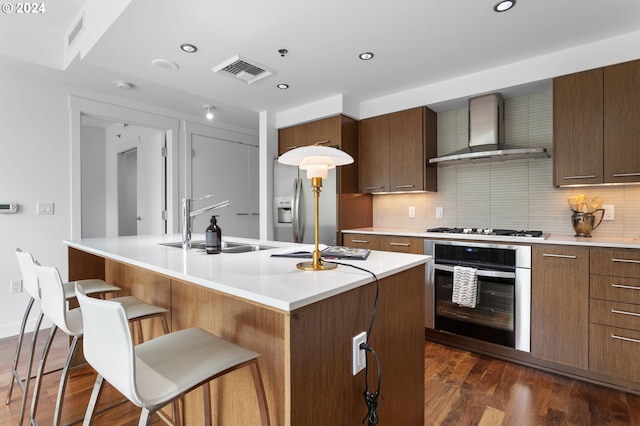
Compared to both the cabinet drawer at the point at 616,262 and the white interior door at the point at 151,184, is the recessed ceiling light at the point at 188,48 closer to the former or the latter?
the white interior door at the point at 151,184

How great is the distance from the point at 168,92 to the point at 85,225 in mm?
3213

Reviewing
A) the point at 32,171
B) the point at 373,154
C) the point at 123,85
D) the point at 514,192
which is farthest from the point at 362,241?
the point at 32,171

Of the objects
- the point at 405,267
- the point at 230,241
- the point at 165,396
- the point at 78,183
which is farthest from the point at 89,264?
the point at 405,267

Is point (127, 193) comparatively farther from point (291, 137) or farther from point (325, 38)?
point (325, 38)

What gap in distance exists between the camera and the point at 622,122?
2238mm

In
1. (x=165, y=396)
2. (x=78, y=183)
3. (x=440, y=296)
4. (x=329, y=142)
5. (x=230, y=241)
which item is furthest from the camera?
(x=329, y=142)

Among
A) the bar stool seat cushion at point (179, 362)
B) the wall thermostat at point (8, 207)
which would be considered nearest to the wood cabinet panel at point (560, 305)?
the bar stool seat cushion at point (179, 362)

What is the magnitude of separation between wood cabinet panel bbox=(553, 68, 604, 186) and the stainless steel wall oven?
689 mm

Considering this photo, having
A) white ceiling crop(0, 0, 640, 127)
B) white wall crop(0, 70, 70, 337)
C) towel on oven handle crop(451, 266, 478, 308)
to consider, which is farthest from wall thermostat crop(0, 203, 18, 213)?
towel on oven handle crop(451, 266, 478, 308)

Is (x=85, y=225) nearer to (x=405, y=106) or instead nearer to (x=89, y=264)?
(x=89, y=264)

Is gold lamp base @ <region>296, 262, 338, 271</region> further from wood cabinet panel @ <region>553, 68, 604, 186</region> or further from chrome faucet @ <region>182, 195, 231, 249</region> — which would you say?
wood cabinet panel @ <region>553, 68, 604, 186</region>

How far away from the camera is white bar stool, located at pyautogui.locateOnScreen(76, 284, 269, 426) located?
84 cm

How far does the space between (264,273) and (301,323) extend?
32 centimetres

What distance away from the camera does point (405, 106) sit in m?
3.35
